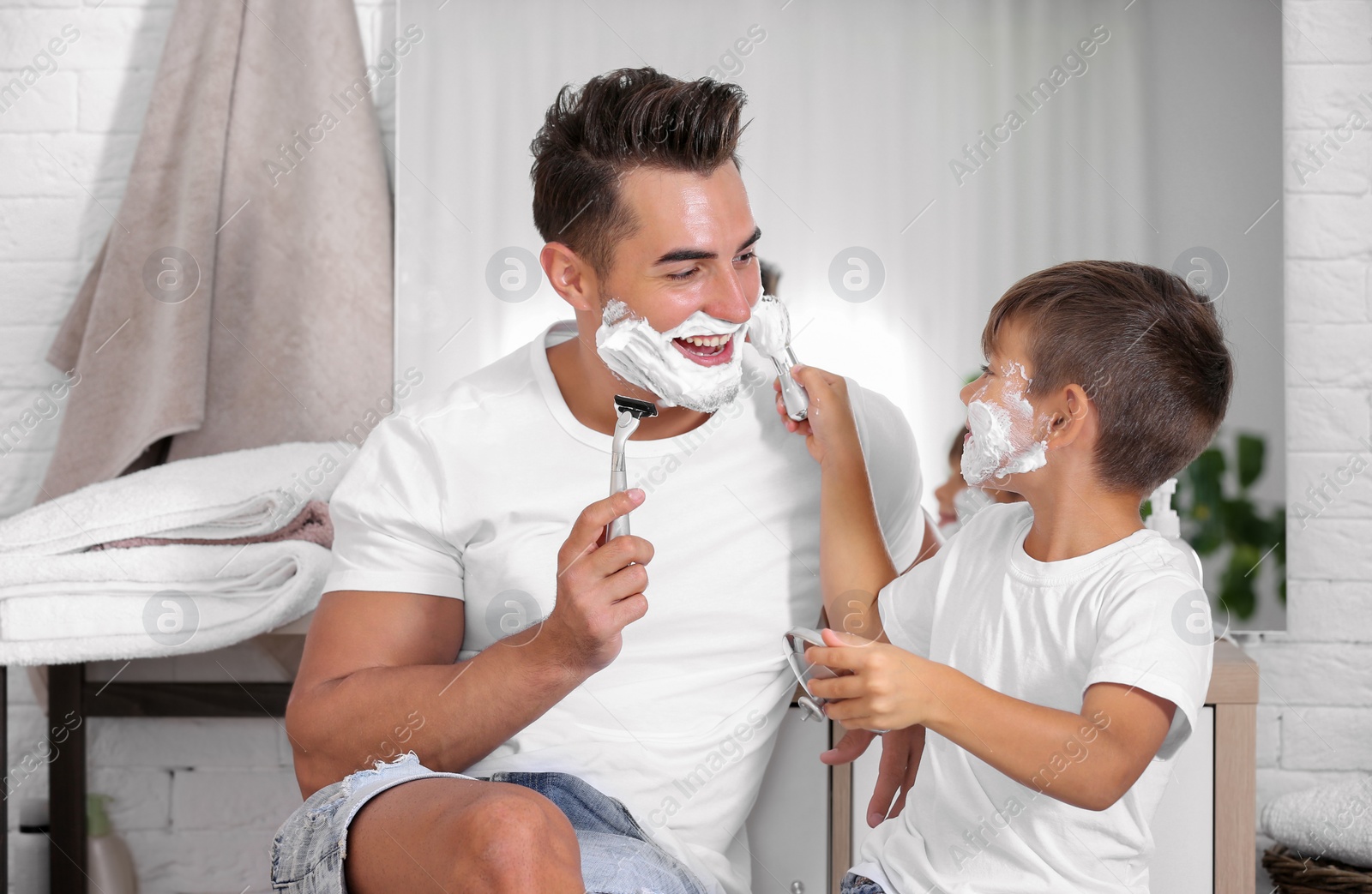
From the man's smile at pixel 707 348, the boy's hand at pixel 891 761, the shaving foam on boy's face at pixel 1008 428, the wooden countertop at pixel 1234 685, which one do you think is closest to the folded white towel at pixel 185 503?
the man's smile at pixel 707 348

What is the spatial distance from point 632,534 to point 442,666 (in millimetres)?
188

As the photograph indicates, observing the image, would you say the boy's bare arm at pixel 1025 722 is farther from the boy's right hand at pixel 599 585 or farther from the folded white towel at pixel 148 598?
the folded white towel at pixel 148 598

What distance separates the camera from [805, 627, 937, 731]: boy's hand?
2.48 ft

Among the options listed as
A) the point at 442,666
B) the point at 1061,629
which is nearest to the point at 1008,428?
the point at 1061,629

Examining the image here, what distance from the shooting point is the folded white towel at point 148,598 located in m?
1.17

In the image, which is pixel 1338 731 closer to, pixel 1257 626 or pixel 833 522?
pixel 1257 626

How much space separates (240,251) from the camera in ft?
4.76

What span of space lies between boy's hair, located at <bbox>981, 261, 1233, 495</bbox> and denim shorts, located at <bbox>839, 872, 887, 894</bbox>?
0.35 metres

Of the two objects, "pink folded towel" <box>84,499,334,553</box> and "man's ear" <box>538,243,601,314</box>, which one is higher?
"man's ear" <box>538,243,601,314</box>

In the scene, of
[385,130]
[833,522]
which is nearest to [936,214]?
[833,522]

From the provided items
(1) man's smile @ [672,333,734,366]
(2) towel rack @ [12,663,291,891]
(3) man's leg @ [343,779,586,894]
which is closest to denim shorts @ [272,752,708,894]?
(3) man's leg @ [343,779,586,894]

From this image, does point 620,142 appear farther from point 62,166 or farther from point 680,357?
point 62,166

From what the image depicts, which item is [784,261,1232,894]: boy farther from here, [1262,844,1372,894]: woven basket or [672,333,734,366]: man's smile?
[1262,844,1372,894]: woven basket

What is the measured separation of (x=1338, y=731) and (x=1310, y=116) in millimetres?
804
